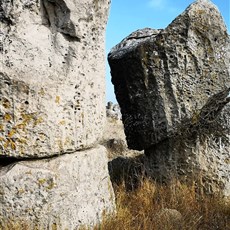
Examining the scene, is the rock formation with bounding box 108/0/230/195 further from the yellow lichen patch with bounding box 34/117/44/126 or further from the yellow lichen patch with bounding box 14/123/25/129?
the yellow lichen patch with bounding box 14/123/25/129

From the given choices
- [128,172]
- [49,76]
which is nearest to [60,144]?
[49,76]

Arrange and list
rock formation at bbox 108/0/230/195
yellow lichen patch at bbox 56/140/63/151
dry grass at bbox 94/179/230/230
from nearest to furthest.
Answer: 1. yellow lichen patch at bbox 56/140/63/151
2. dry grass at bbox 94/179/230/230
3. rock formation at bbox 108/0/230/195

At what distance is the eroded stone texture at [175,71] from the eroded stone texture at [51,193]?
5.08ft

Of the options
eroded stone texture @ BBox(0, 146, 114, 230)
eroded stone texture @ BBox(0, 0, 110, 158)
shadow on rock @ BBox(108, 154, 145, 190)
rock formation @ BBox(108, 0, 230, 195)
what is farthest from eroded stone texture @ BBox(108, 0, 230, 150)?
eroded stone texture @ BBox(0, 146, 114, 230)

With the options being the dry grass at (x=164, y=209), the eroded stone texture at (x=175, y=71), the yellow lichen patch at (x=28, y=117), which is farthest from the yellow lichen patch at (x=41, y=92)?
the eroded stone texture at (x=175, y=71)

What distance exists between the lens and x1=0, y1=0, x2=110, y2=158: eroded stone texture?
3238mm

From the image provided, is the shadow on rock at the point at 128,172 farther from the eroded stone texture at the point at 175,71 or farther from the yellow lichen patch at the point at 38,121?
the yellow lichen patch at the point at 38,121

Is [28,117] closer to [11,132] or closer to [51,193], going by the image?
[11,132]

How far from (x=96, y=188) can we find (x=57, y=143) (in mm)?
560

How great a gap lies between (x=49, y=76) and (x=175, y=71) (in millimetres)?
2028

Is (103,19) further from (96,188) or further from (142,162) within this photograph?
(142,162)

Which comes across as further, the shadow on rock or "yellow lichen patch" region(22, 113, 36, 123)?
the shadow on rock

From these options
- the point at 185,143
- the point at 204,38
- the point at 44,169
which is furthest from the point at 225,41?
the point at 44,169

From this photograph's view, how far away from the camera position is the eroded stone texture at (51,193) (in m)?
3.21
